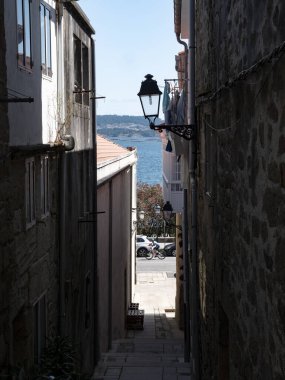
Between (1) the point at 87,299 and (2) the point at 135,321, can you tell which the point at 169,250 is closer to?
(2) the point at 135,321

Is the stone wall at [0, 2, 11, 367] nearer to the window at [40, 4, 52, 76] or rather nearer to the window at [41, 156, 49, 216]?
the window at [41, 156, 49, 216]

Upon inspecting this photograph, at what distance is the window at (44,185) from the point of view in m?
9.83

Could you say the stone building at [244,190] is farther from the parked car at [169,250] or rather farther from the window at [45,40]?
the parked car at [169,250]

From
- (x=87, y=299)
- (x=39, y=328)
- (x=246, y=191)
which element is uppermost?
(x=246, y=191)

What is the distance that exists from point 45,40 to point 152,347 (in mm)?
11412

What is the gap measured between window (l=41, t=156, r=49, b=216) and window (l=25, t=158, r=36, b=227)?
0.58m

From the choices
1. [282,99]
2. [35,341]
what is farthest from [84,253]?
[282,99]

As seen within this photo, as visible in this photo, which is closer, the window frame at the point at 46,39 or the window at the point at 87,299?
the window frame at the point at 46,39

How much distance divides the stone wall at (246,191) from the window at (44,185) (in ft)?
8.13

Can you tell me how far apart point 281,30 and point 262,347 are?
87.7 inches

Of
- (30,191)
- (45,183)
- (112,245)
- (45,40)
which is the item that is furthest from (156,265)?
(30,191)

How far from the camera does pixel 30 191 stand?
9.05 metres

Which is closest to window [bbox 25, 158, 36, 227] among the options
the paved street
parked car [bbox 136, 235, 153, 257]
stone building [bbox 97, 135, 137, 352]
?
stone building [bbox 97, 135, 137, 352]

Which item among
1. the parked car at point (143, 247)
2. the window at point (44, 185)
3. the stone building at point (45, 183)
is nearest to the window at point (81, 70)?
the stone building at point (45, 183)
